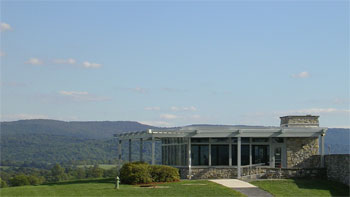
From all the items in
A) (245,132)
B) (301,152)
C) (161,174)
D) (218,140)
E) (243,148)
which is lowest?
(161,174)

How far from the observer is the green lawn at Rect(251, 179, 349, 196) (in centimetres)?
2962

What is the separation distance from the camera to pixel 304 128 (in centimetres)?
3772

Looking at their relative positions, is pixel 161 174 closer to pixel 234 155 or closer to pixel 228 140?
pixel 228 140

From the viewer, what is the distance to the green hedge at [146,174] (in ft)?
109

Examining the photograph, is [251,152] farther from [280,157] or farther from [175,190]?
[175,190]

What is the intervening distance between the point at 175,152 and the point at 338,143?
536ft

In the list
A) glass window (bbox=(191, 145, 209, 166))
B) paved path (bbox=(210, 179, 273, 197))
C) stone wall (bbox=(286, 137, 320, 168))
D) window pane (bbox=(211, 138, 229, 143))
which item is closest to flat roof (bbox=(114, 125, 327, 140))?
stone wall (bbox=(286, 137, 320, 168))

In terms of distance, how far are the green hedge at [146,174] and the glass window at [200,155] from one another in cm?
391

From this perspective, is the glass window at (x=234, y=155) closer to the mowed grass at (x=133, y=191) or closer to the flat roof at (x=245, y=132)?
the flat roof at (x=245, y=132)

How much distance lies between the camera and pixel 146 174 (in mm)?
33406

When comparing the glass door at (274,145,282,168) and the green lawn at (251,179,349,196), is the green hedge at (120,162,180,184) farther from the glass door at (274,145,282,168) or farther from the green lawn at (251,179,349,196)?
the glass door at (274,145,282,168)

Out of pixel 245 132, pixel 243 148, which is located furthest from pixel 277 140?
pixel 245 132

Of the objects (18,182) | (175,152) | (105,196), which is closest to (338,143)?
(18,182)

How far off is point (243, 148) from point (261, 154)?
130cm
